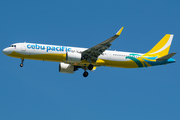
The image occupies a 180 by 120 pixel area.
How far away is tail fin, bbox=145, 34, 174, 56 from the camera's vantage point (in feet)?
194

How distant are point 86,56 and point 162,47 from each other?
16.4 m

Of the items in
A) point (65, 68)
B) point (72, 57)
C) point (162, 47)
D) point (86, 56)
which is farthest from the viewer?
point (162, 47)

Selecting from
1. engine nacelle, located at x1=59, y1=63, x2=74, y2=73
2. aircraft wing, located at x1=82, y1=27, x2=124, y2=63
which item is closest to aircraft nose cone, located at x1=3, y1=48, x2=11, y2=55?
engine nacelle, located at x1=59, y1=63, x2=74, y2=73

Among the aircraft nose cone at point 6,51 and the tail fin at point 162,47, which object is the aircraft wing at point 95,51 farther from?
the aircraft nose cone at point 6,51

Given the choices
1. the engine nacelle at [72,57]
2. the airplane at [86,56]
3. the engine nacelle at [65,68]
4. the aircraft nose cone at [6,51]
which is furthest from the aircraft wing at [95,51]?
the aircraft nose cone at [6,51]

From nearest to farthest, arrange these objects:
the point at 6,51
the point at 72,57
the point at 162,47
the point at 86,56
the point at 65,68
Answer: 1. the point at 72,57
2. the point at 6,51
3. the point at 86,56
4. the point at 65,68
5. the point at 162,47

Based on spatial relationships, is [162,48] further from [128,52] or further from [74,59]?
[74,59]

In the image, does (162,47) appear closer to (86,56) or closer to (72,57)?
(86,56)

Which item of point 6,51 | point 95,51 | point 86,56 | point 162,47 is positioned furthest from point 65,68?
point 162,47

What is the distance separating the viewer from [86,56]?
53.2 m

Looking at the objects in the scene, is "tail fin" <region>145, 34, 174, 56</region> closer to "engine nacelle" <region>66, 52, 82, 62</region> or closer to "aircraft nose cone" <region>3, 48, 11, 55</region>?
"engine nacelle" <region>66, 52, 82, 62</region>

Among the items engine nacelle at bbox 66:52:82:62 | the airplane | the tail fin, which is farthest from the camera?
the tail fin

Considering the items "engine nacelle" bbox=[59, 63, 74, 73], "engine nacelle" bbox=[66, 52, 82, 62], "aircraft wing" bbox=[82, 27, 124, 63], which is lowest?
"engine nacelle" bbox=[59, 63, 74, 73]

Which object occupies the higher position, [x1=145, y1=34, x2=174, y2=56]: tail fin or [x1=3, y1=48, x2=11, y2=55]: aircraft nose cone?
[x1=145, y1=34, x2=174, y2=56]: tail fin
